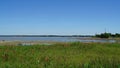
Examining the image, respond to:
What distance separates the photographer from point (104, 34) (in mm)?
Answer: 105188

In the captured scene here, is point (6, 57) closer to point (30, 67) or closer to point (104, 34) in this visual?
point (30, 67)

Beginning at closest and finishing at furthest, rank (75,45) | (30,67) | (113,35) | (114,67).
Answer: (114,67) < (30,67) < (75,45) < (113,35)

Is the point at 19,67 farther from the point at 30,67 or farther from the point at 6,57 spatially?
the point at 6,57

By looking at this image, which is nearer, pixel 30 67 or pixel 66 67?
pixel 66 67

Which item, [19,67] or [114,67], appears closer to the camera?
[114,67]

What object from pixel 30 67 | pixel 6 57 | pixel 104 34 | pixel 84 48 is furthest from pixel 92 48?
pixel 104 34

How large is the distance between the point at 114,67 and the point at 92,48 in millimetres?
18397

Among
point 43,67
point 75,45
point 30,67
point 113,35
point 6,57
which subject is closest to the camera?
point 43,67

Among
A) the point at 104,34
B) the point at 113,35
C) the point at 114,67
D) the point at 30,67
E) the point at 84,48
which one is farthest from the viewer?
the point at 113,35

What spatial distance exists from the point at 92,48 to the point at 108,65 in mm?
18206

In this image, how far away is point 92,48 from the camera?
25.4m

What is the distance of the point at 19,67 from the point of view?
8.59m

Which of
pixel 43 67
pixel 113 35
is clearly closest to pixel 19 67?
pixel 43 67

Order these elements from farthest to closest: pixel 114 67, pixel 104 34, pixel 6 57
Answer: pixel 104 34
pixel 6 57
pixel 114 67
